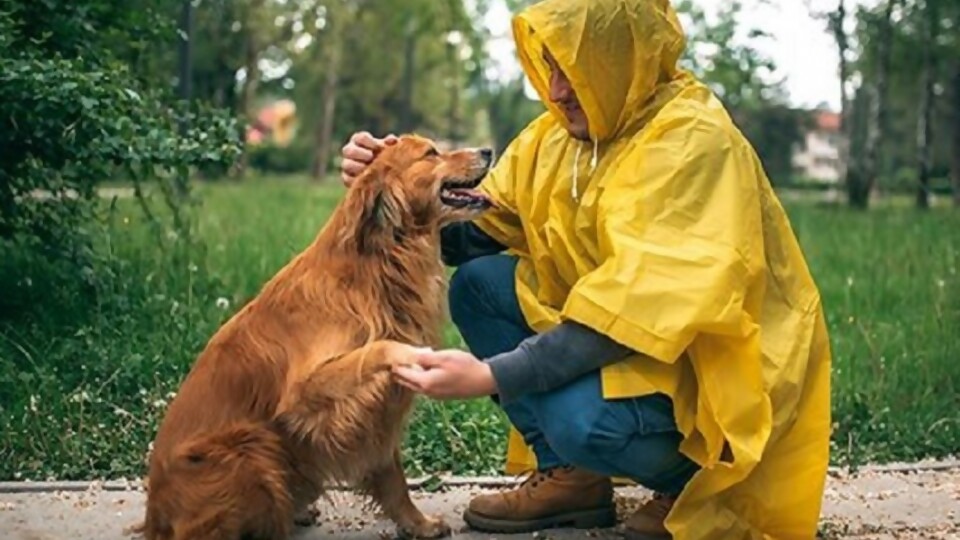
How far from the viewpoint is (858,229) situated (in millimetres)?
13773

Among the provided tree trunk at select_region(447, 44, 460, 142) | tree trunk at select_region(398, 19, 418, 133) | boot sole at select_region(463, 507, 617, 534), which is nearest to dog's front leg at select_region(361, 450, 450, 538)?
boot sole at select_region(463, 507, 617, 534)

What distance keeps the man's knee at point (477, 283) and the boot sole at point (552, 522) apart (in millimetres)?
639

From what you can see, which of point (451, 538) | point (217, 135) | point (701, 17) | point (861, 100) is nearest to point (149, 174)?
point (217, 135)

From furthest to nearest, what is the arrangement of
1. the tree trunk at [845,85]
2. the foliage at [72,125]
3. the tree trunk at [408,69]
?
the tree trunk at [408,69]
the tree trunk at [845,85]
the foliage at [72,125]

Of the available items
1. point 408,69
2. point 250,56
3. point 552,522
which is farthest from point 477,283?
point 250,56

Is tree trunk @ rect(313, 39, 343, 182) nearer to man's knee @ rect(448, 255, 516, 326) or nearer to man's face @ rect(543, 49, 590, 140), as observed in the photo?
man's knee @ rect(448, 255, 516, 326)

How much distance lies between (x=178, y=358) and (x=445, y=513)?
1.85m

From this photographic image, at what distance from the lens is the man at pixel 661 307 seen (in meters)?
3.33

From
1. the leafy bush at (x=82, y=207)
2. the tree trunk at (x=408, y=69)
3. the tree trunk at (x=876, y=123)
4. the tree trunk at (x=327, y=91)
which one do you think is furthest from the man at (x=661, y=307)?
the tree trunk at (x=327, y=91)

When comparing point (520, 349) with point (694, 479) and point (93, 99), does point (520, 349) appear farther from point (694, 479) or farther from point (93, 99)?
point (93, 99)

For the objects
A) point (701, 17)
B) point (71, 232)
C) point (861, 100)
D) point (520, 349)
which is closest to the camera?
point (520, 349)

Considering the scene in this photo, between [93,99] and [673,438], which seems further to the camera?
[93,99]

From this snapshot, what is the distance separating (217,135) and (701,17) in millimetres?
13799

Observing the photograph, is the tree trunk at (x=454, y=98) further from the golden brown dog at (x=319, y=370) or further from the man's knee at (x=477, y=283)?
the golden brown dog at (x=319, y=370)
